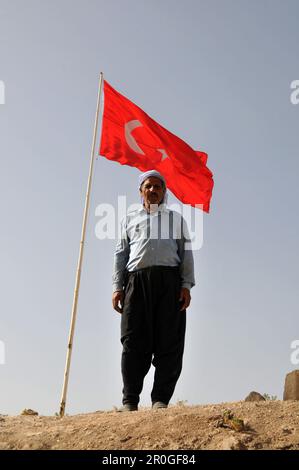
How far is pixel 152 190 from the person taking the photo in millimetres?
5309

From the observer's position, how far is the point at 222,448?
3.27 m

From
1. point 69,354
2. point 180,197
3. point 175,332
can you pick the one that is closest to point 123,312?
point 175,332

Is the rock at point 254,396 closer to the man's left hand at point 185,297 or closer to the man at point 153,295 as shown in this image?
the man at point 153,295

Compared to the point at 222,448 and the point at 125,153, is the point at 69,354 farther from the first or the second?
the point at 125,153

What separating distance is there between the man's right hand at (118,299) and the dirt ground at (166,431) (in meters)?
1.18

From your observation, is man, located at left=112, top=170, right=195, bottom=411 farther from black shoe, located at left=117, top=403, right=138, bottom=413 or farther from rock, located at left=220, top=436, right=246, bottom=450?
rock, located at left=220, top=436, right=246, bottom=450

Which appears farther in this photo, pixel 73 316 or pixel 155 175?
pixel 73 316

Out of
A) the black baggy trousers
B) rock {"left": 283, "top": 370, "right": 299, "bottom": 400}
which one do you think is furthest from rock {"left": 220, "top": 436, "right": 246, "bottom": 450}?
rock {"left": 283, "top": 370, "right": 299, "bottom": 400}

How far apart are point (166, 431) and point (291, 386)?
2.88 metres

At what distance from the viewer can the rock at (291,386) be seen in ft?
19.0
